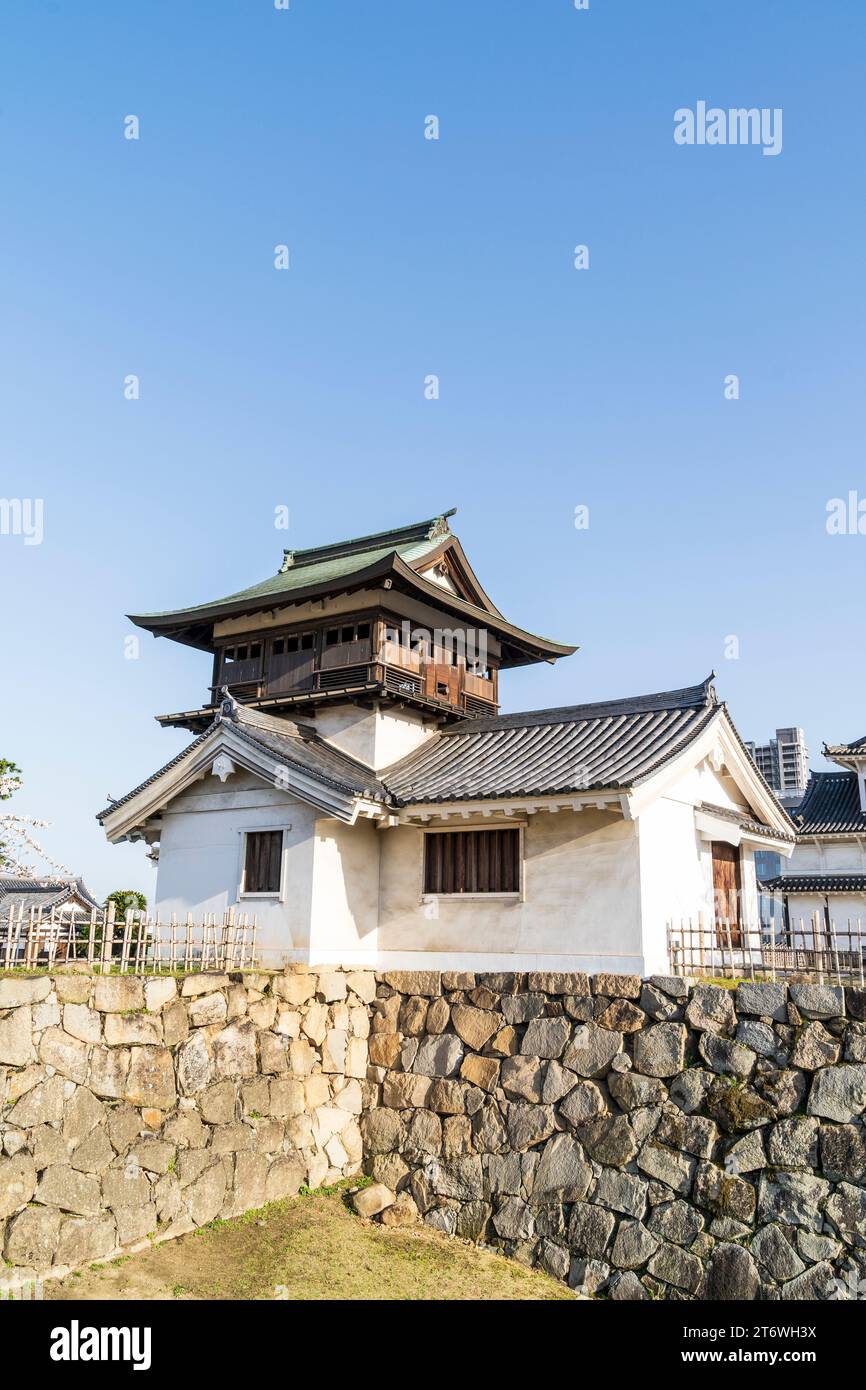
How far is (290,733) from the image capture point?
1916cm

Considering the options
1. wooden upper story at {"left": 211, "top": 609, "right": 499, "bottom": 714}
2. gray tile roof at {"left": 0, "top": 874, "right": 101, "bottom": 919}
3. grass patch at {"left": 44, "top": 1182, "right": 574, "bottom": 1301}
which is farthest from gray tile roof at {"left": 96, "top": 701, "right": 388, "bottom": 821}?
gray tile roof at {"left": 0, "top": 874, "right": 101, "bottom": 919}

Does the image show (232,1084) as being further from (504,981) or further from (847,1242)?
(847,1242)

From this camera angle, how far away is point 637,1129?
14.0 metres

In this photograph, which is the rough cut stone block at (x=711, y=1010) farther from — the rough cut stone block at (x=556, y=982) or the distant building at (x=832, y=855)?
the distant building at (x=832, y=855)

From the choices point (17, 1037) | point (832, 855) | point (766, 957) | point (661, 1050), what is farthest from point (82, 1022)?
point (832, 855)

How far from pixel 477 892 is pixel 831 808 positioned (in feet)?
75.3

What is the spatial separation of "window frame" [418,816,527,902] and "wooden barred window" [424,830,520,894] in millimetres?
26

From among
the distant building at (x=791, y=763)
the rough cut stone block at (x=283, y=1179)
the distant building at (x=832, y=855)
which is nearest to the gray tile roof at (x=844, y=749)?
the distant building at (x=832, y=855)

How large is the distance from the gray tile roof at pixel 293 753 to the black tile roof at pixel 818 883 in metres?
20.9

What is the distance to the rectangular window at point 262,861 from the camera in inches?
674

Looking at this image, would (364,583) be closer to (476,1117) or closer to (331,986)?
(331,986)

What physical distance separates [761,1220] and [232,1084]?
24.7 feet
